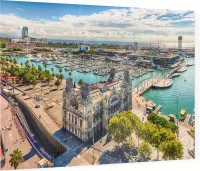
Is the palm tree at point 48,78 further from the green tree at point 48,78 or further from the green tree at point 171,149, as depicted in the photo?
the green tree at point 171,149

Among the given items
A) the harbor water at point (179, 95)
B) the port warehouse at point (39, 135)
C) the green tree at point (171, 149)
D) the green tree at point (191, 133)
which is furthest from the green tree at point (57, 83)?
the green tree at point (191, 133)

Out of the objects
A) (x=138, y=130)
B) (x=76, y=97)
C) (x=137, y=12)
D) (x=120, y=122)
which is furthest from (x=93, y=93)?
(x=137, y=12)

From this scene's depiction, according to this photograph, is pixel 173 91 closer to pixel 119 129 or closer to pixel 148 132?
pixel 148 132

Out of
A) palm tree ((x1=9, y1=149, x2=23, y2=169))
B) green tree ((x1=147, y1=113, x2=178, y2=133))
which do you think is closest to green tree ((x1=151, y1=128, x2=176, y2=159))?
green tree ((x1=147, y1=113, x2=178, y2=133))

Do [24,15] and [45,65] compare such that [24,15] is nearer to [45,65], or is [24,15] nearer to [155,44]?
[45,65]

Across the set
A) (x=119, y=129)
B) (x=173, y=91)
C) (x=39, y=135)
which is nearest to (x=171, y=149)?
(x=119, y=129)
